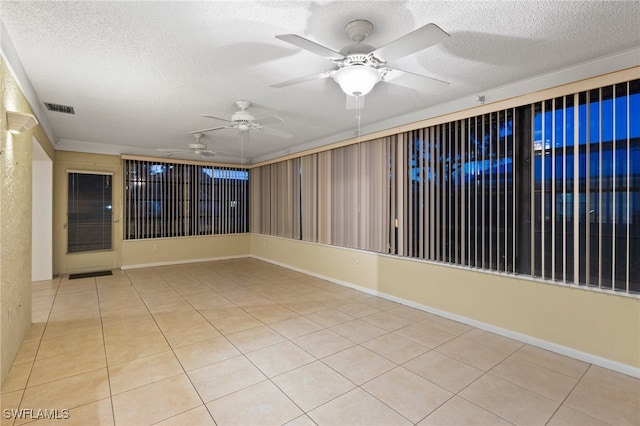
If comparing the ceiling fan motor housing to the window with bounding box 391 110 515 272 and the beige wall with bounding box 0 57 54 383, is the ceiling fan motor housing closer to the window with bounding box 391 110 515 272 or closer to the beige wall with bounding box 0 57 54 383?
the beige wall with bounding box 0 57 54 383

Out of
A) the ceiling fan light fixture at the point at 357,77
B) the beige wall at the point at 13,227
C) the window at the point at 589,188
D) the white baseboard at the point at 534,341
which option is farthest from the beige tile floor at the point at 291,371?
the ceiling fan light fixture at the point at 357,77

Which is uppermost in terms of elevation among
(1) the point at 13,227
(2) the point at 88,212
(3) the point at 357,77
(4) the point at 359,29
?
(4) the point at 359,29

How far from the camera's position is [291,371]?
2568 mm

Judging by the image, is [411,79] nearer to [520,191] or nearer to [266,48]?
[266,48]

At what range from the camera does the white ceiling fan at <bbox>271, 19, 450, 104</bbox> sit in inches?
72.2

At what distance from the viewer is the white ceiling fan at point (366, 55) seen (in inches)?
72.2

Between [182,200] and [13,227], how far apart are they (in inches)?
192

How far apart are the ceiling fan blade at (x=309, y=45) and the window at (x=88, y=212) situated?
644cm

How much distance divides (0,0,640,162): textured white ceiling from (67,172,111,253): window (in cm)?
240

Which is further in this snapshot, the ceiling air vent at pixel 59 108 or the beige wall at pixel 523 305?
the ceiling air vent at pixel 59 108

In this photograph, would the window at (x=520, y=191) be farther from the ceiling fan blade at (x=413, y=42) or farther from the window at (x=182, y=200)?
the window at (x=182, y=200)

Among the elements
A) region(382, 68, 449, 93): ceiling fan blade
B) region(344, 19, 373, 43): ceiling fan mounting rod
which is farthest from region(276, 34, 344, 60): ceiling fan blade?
region(382, 68, 449, 93): ceiling fan blade

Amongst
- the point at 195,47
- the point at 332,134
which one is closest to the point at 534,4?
the point at 195,47

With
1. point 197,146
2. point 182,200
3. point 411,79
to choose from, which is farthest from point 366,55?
point 182,200
